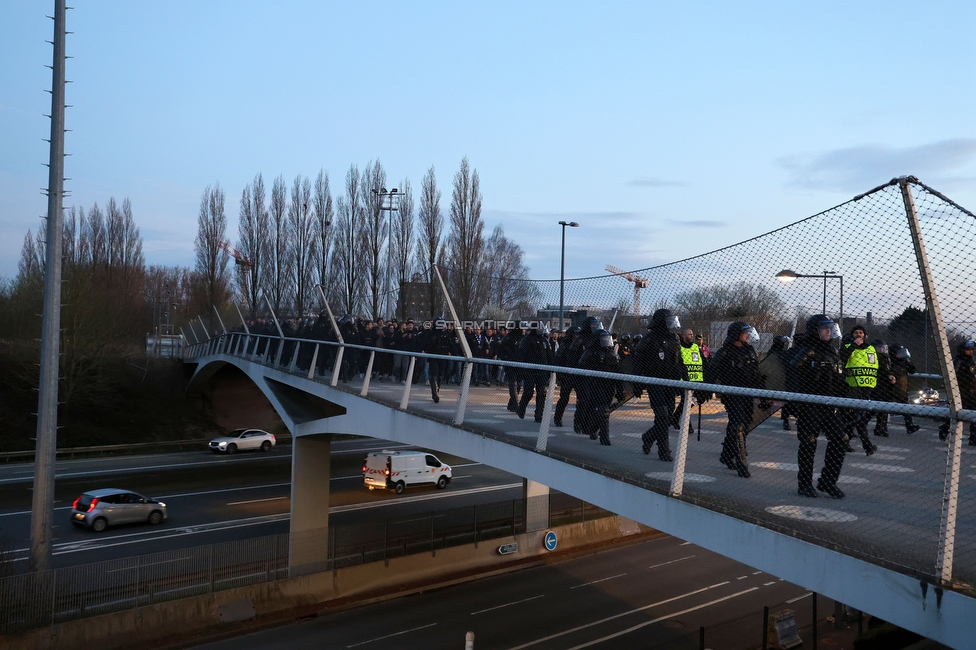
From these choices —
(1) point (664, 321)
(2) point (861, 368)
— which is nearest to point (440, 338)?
(1) point (664, 321)

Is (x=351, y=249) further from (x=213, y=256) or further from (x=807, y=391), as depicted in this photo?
(x=807, y=391)

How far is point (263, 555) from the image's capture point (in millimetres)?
19219

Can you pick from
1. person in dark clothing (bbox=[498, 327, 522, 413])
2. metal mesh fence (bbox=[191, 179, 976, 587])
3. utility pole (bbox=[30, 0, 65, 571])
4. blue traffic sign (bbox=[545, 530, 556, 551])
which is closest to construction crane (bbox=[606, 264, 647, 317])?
metal mesh fence (bbox=[191, 179, 976, 587])

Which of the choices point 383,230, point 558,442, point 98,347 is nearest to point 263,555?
point 558,442

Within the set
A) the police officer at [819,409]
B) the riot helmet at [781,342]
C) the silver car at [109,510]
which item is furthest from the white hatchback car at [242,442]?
the police officer at [819,409]

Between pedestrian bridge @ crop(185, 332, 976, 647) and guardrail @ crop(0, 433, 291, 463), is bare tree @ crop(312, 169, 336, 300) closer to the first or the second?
guardrail @ crop(0, 433, 291, 463)

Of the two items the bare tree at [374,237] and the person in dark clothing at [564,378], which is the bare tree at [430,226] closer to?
the bare tree at [374,237]

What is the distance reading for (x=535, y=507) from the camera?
24953 millimetres

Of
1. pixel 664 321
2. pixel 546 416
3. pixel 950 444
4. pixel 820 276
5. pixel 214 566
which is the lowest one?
pixel 214 566

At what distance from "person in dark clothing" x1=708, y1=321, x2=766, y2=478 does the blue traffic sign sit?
18.0m

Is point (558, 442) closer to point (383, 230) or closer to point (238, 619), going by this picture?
point (238, 619)

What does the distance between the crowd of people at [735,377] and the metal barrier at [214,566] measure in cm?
795

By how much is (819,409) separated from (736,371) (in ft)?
5.43

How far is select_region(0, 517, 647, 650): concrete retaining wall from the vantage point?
618 inches
